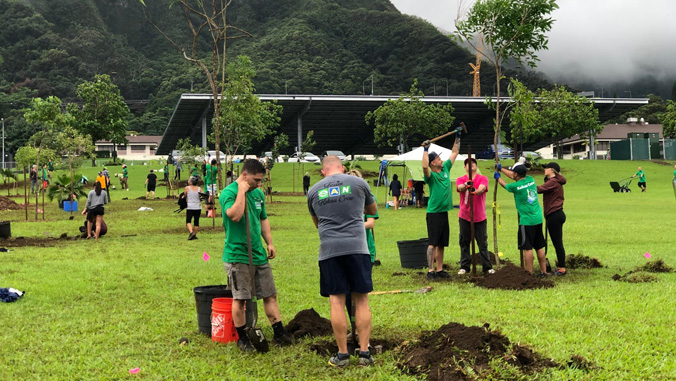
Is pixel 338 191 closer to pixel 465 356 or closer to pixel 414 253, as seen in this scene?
pixel 465 356

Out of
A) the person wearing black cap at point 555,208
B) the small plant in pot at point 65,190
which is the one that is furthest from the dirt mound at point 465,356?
the small plant in pot at point 65,190

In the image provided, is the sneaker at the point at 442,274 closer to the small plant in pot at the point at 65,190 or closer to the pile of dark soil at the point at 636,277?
the pile of dark soil at the point at 636,277

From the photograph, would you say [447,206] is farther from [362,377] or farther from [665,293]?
[362,377]

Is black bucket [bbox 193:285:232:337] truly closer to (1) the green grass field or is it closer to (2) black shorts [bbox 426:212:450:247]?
(1) the green grass field

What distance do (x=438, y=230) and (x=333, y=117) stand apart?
71599 millimetres

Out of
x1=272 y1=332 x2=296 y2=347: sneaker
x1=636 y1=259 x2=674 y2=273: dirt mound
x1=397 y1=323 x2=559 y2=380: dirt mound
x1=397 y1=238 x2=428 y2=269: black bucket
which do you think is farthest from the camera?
x1=397 y1=238 x2=428 y2=269: black bucket

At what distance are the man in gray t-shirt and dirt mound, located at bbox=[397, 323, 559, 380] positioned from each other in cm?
47

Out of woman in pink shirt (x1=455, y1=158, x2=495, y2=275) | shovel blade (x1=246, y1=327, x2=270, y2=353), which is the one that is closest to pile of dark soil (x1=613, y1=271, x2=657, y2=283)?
woman in pink shirt (x1=455, y1=158, x2=495, y2=275)

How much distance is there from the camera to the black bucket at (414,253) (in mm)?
11828

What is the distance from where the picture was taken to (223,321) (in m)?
6.76

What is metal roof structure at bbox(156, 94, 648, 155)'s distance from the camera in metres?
71.5

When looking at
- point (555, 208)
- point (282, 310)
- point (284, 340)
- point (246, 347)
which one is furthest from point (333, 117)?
point (246, 347)

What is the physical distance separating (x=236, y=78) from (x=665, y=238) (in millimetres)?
23639

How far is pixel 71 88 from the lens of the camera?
12469 cm
